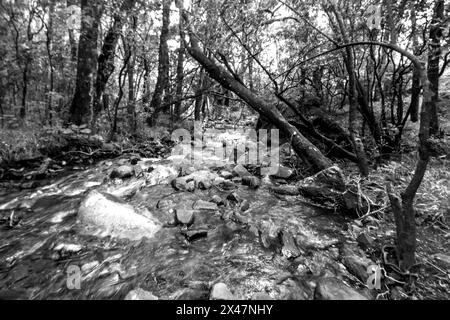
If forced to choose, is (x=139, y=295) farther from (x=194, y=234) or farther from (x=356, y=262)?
(x=356, y=262)

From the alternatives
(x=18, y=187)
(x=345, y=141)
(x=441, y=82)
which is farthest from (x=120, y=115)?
(x=441, y=82)

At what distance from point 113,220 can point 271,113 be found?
3236 millimetres

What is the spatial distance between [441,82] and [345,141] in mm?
8820

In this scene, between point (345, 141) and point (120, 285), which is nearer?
point (120, 285)

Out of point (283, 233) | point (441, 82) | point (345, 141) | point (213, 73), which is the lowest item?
point (283, 233)

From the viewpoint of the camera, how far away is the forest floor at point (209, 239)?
1940 millimetres

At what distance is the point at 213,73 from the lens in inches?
194

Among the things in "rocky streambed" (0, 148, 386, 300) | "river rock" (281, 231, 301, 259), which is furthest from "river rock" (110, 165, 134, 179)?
"river rock" (281, 231, 301, 259)

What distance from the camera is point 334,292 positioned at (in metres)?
1.75

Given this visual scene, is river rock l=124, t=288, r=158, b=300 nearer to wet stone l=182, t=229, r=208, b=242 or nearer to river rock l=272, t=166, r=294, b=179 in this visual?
wet stone l=182, t=229, r=208, b=242

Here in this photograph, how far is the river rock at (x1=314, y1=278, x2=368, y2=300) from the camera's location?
1.70 meters

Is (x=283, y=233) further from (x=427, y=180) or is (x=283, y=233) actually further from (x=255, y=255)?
(x=427, y=180)

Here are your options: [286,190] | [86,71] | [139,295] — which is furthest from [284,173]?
[86,71]

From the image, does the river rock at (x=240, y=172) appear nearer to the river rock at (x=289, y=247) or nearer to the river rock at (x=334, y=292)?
the river rock at (x=289, y=247)
